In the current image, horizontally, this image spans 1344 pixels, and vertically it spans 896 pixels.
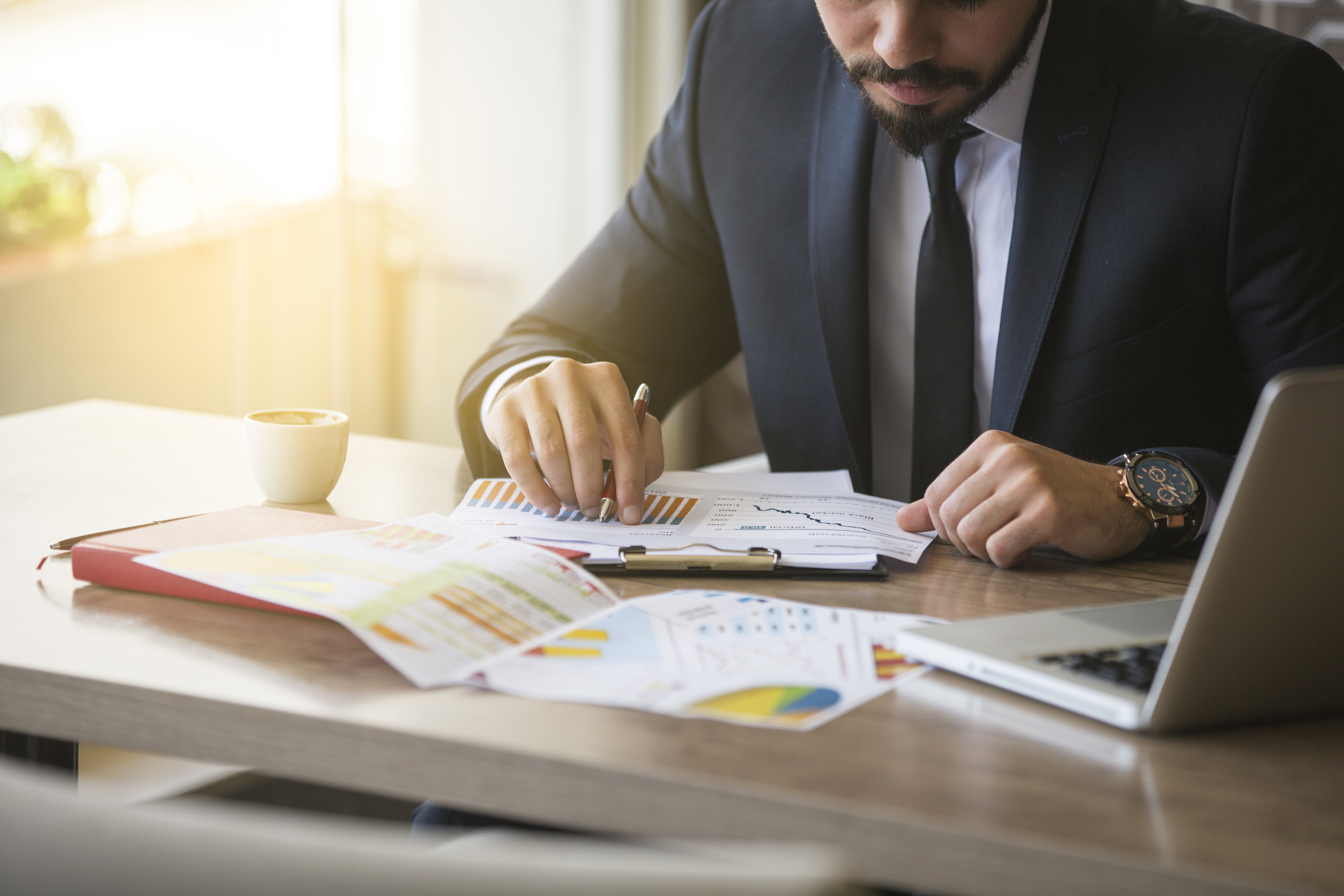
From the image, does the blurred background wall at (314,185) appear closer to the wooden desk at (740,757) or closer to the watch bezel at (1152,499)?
the wooden desk at (740,757)

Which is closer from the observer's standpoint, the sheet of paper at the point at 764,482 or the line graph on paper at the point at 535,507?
the line graph on paper at the point at 535,507

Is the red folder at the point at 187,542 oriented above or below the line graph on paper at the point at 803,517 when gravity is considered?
above

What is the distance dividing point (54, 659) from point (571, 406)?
480 millimetres

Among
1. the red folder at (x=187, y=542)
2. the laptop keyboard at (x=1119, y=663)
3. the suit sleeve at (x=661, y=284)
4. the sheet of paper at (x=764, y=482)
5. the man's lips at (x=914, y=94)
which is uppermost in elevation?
the man's lips at (x=914, y=94)

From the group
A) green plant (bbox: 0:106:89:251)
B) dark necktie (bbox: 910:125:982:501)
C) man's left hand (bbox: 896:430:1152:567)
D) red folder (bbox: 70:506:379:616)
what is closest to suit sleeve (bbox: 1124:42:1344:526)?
dark necktie (bbox: 910:125:982:501)

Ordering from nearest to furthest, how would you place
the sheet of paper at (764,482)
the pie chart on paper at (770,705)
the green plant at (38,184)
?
the pie chart on paper at (770,705) < the sheet of paper at (764,482) < the green plant at (38,184)

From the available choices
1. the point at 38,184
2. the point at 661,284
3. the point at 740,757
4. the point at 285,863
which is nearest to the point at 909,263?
the point at 661,284

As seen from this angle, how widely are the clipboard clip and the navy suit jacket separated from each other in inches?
14.6

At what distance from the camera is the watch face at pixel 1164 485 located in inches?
37.6

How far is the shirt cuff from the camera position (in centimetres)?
121

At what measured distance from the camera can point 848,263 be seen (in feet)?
4.50

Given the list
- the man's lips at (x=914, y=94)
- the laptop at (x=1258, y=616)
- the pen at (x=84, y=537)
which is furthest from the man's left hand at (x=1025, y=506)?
the pen at (x=84, y=537)

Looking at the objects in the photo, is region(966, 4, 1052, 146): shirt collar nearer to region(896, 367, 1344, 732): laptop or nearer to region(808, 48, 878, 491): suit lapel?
region(808, 48, 878, 491): suit lapel

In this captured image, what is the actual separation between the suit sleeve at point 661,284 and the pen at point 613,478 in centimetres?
34
